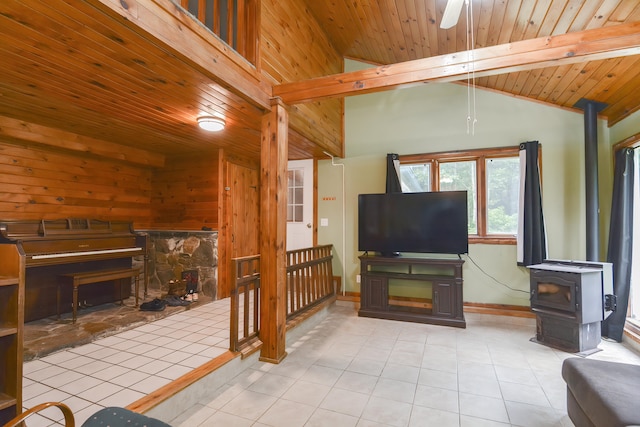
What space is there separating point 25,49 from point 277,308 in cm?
261

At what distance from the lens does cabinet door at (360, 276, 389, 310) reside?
14.2 ft

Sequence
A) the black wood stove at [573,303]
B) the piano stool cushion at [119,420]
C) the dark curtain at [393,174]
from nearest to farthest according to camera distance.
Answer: the piano stool cushion at [119,420] → the black wood stove at [573,303] → the dark curtain at [393,174]

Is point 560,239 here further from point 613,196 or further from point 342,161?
point 342,161

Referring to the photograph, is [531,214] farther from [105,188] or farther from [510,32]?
[105,188]

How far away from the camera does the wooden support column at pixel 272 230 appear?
2.93m

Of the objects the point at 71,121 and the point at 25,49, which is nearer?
the point at 25,49

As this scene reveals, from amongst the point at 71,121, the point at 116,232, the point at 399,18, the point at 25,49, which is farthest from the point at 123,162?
the point at 399,18

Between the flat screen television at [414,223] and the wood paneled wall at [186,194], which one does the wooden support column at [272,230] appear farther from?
the wood paneled wall at [186,194]

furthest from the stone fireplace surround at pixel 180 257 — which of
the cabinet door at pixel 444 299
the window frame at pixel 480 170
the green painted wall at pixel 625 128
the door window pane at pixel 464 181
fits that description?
the green painted wall at pixel 625 128

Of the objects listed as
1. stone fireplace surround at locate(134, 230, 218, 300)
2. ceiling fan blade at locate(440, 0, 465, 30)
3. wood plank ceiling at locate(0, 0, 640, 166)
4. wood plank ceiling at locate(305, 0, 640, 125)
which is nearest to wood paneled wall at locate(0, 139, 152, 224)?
wood plank ceiling at locate(0, 0, 640, 166)

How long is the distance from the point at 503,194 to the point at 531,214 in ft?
1.62

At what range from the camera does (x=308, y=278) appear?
4.11 m

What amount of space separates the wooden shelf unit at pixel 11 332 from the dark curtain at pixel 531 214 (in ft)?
15.4

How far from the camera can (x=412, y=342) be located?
11.3ft
